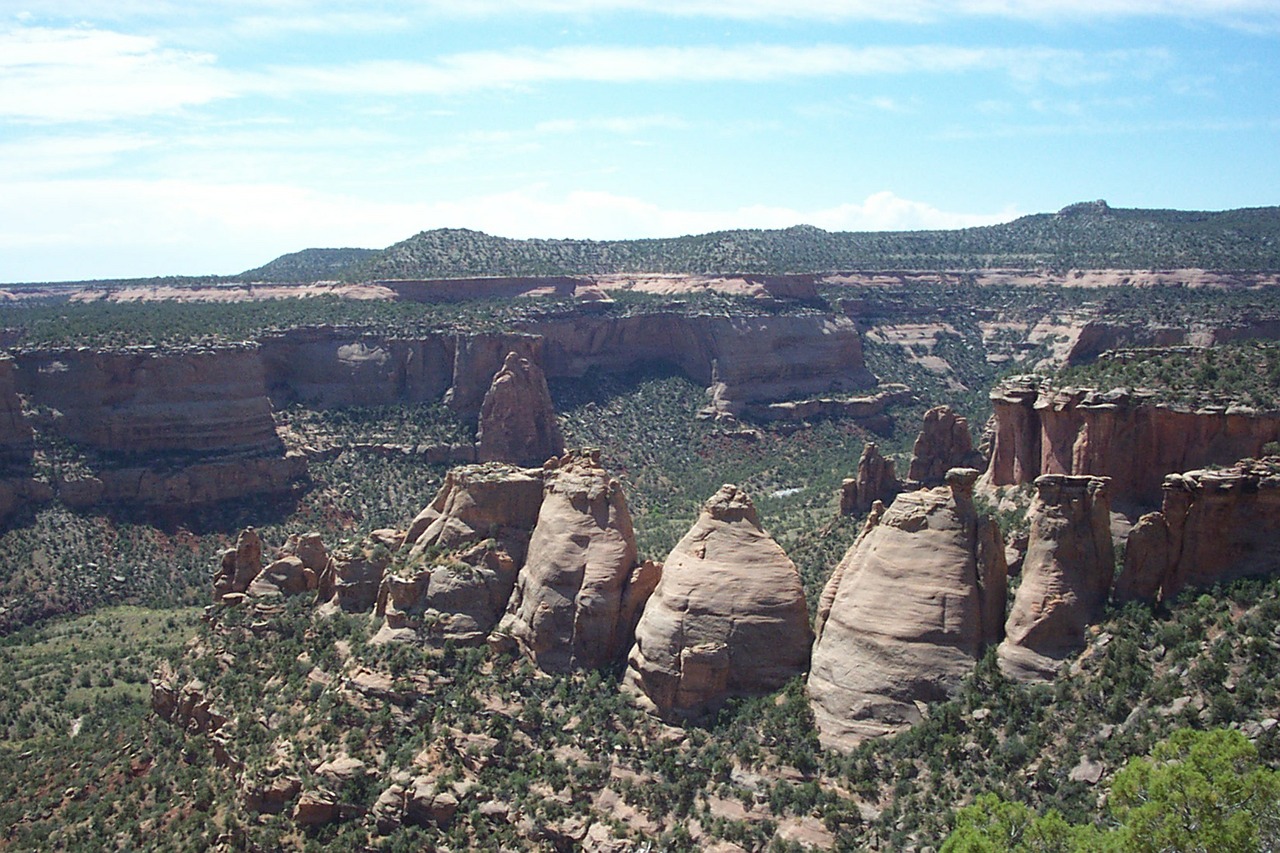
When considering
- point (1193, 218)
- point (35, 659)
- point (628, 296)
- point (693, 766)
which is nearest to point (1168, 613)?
point (693, 766)

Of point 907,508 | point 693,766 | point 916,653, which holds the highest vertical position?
point 907,508

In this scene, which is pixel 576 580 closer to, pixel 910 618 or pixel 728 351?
pixel 910 618

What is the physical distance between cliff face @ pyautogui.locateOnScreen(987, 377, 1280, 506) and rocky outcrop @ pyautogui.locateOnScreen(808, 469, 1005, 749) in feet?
31.7

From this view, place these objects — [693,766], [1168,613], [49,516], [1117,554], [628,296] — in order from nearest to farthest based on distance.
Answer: [1168,613]
[693,766]
[1117,554]
[49,516]
[628,296]

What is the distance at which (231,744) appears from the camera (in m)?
49.0

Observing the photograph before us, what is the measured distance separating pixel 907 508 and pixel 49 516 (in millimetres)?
67409

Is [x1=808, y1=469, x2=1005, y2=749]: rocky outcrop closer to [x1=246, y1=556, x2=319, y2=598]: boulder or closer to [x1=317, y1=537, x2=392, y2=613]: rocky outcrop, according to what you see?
[x1=317, y1=537, x2=392, y2=613]: rocky outcrop

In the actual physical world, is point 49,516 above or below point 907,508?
below

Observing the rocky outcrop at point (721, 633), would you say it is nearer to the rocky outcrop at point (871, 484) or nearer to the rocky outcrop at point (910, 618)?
the rocky outcrop at point (910, 618)

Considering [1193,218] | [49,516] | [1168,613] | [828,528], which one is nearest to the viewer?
[1168,613]

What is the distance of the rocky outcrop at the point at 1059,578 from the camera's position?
133 ft

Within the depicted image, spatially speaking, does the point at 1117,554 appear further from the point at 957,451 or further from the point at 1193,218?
the point at 1193,218

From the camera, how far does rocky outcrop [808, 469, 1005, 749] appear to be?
41.0 m

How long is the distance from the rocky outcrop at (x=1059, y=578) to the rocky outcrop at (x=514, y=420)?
224 feet
